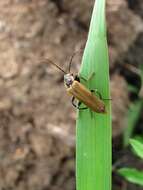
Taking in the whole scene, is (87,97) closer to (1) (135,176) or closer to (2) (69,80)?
(2) (69,80)

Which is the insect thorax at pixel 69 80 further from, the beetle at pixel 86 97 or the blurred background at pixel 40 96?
the blurred background at pixel 40 96

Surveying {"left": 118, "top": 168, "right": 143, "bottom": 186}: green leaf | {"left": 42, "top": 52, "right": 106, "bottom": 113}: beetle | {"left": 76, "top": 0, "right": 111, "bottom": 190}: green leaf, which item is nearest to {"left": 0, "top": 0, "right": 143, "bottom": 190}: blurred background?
{"left": 118, "top": 168, "right": 143, "bottom": 186}: green leaf

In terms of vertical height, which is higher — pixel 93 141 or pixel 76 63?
pixel 76 63

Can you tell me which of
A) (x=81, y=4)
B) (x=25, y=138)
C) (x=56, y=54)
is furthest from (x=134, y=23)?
(x=25, y=138)

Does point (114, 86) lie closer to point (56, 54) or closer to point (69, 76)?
point (56, 54)

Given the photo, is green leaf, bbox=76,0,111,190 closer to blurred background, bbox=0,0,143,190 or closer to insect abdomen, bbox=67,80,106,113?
insect abdomen, bbox=67,80,106,113
